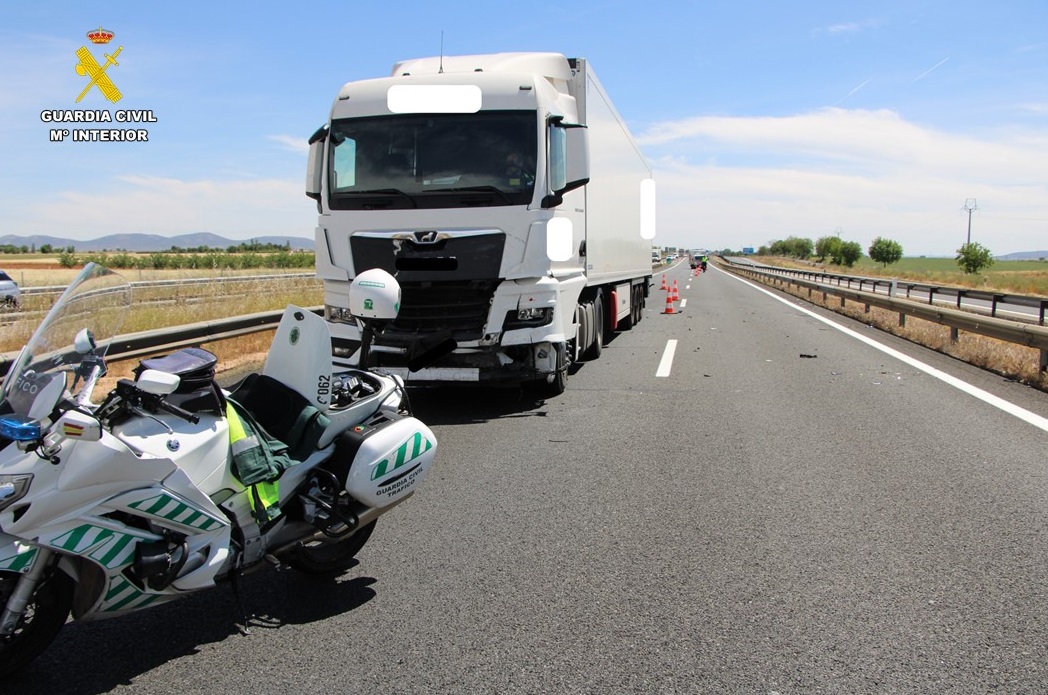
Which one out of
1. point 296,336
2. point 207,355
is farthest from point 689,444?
point 207,355

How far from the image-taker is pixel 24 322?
42.8 ft

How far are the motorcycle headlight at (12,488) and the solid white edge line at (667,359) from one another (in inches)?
359

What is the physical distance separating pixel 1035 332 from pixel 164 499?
1087cm

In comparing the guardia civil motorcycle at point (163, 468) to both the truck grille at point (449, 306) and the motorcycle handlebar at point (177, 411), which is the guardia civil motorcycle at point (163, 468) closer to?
the motorcycle handlebar at point (177, 411)

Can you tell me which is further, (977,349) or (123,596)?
(977,349)

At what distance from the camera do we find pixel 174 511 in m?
3.21

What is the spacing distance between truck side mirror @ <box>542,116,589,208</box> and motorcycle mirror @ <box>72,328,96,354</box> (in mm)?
5857

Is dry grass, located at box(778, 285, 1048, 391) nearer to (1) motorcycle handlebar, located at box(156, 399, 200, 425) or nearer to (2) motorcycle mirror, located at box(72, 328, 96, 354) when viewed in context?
(1) motorcycle handlebar, located at box(156, 399, 200, 425)

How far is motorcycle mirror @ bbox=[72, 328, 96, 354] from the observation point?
3255mm

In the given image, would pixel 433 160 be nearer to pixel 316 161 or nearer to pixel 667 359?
pixel 316 161

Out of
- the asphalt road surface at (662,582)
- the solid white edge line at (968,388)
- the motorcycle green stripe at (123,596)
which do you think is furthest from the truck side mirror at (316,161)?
the solid white edge line at (968,388)

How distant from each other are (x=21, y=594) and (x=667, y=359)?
1086 cm

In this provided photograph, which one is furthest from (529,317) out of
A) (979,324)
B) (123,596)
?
(979,324)

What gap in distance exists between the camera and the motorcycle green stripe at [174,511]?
3.14 metres
